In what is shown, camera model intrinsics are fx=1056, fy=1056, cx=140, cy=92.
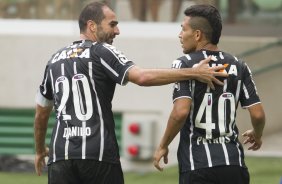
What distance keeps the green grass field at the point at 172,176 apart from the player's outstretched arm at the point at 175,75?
564 cm

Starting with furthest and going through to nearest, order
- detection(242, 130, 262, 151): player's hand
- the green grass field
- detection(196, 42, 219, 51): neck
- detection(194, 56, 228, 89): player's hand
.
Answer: the green grass field
detection(242, 130, 262, 151): player's hand
detection(196, 42, 219, 51): neck
detection(194, 56, 228, 89): player's hand

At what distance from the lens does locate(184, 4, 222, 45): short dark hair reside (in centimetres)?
725

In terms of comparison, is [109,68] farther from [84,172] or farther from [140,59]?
[140,59]

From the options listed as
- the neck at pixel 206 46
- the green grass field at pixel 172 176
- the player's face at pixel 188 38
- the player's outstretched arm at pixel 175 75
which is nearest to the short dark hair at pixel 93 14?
the player's outstretched arm at pixel 175 75

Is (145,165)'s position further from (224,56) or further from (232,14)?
(224,56)

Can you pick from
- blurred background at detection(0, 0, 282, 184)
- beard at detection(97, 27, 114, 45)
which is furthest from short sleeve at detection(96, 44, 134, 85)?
blurred background at detection(0, 0, 282, 184)

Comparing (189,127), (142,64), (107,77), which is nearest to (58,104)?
(107,77)

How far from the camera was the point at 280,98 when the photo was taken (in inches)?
576

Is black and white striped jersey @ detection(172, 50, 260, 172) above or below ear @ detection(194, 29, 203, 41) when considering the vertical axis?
below

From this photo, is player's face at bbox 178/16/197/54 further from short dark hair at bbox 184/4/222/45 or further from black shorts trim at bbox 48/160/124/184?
black shorts trim at bbox 48/160/124/184

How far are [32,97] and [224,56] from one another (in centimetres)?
794

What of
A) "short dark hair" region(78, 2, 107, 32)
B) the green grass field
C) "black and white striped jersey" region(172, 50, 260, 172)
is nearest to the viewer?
"black and white striped jersey" region(172, 50, 260, 172)

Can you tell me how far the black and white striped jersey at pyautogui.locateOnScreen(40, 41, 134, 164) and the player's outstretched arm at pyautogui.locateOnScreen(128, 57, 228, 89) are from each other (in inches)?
3.5

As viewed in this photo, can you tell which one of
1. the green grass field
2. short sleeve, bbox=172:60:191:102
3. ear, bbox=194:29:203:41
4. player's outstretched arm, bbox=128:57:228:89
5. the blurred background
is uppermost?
ear, bbox=194:29:203:41
